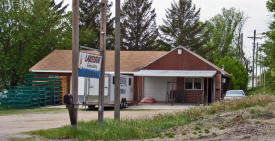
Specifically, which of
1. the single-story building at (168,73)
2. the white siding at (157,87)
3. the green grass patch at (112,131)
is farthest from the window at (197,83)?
the green grass patch at (112,131)

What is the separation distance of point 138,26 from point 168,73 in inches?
1223

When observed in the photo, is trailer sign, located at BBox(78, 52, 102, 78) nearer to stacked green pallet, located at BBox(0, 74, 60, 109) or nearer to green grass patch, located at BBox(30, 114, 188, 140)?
green grass patch, located at BBox(30, 114, 188, 140)

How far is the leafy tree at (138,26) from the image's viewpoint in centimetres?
6244

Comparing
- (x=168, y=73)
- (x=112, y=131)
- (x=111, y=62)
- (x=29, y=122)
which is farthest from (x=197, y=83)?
(x=112, y=131)

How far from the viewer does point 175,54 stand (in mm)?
34312

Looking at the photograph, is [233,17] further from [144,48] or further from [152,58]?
[152,58]

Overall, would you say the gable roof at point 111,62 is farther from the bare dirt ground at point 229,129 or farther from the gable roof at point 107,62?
the bare dirt ground at point 229,129

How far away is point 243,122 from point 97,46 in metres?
47.5

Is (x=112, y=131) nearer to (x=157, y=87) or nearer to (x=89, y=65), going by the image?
(x=89, y=65)

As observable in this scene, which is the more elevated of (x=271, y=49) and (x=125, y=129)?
(x=271, y=49)

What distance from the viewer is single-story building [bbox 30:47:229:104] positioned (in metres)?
33.5

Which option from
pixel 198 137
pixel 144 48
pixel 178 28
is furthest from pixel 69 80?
pixel 178 28

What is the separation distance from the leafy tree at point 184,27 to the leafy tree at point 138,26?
3503 mm

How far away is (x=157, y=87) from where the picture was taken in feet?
116
